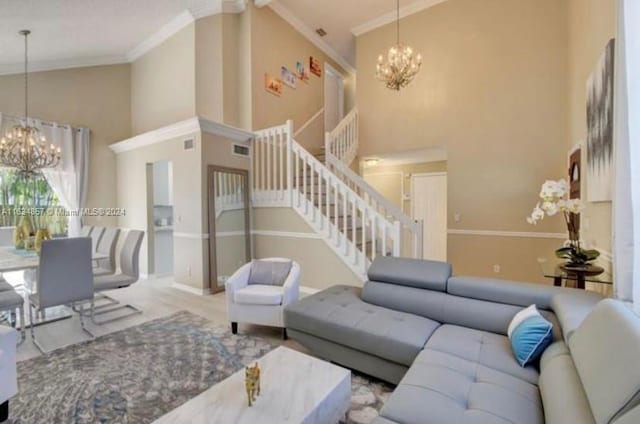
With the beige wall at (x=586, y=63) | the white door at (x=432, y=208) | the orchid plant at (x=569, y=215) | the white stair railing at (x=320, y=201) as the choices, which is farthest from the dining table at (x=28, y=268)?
the white door at (x=432, y=208)

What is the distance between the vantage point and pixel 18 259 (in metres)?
3.19

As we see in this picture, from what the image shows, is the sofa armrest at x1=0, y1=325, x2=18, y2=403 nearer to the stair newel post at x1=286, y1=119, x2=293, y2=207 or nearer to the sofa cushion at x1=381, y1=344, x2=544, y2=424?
the sofa cushion at x1=381, y1=344, x2=544, y2=424

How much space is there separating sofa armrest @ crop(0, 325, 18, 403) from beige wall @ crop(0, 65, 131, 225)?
4737mm

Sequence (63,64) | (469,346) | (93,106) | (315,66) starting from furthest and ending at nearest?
(315,66) < (93,106) < (63,64) < (469,346)

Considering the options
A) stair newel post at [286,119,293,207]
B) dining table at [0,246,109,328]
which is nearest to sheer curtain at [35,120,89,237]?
dining table at [0,246,109,328]

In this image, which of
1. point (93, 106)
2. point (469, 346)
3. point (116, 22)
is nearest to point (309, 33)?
point (116, 22)

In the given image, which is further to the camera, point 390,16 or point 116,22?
point 390,16

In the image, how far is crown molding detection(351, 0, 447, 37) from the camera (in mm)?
5598

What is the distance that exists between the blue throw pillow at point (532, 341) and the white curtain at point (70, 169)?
6.91 metres

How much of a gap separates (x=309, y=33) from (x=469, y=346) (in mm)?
7027

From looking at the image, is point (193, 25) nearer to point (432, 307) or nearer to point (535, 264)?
point (432, 307)

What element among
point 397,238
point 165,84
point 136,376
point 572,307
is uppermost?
point 165,84

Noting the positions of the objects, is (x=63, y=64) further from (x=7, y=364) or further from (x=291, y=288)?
(x=291, y=288)

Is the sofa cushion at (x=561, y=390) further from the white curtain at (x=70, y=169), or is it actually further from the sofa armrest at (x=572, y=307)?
the white curtain at (x=70, y=169)
